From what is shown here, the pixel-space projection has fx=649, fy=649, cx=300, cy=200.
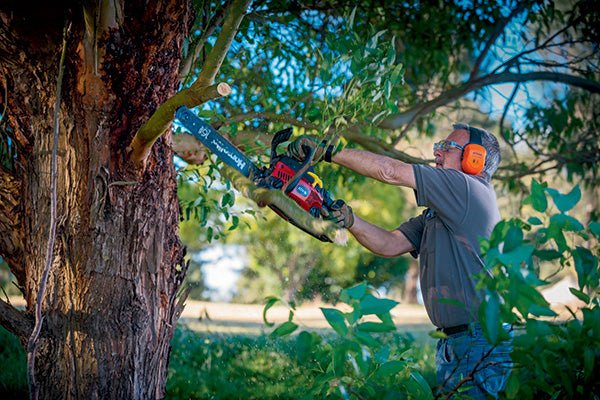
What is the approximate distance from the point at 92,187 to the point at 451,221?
1.76 meters

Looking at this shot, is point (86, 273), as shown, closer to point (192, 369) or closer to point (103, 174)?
point (103, 174)

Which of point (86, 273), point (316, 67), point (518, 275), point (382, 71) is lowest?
point (518, 275)

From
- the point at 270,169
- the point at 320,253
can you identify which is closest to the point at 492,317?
the point at 270,169

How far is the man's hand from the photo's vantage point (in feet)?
9.87

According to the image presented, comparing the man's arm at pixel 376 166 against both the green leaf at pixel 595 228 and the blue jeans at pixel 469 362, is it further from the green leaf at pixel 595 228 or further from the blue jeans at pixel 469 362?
the green leaf at pixel 595 228

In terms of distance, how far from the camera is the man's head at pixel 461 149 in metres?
3.55

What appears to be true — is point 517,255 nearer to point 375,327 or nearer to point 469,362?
point 375,327

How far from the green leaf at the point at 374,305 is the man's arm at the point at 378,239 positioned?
1756 mm

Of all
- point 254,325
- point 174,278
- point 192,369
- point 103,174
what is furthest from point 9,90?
point 254,325

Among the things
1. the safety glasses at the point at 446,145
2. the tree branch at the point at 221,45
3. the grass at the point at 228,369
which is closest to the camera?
the tree branch at the point at 221,45

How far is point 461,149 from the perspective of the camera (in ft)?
11.6

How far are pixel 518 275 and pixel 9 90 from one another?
2433mm

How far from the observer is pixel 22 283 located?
3129mm

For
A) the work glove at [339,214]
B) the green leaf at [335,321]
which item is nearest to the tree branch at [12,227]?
the work glove at [339,214]
